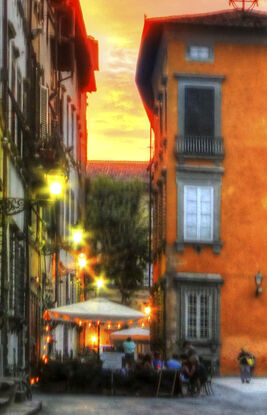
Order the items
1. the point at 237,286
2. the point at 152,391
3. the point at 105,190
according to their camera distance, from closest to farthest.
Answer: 1. the point at 152,391
2. the point at 237,286
3. the point at 105,190

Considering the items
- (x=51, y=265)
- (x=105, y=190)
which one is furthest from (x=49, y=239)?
(x=105, y=190)

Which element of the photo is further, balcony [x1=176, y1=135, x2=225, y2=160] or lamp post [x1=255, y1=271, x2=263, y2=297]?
balcony [x1=176, y1=135, x2=225, y2=160]

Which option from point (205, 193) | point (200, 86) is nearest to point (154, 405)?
point (205, 193)

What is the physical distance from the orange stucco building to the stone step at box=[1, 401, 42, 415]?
19899 millimetres

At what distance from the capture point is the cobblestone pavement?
19875mm

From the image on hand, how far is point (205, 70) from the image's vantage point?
39.8 meters

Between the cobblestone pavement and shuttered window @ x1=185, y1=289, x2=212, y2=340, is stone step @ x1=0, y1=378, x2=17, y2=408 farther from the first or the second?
shuttered window @ x1=185, y1=289, x2=212, y2=340

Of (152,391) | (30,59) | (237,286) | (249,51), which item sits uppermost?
(249,51)

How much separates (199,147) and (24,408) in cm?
2252

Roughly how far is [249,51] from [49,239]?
36.2 ft

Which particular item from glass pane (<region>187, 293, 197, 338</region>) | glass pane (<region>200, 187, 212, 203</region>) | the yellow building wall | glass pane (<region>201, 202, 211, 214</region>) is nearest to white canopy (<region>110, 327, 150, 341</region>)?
glass pane (<region>187, 293, 197, 338</region>)

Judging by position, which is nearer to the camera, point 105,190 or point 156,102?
point 156,102

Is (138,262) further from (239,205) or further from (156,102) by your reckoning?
(239,205)

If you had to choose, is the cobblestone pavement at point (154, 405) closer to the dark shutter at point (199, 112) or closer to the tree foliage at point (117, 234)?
the dark shutter at point (199, 112)
